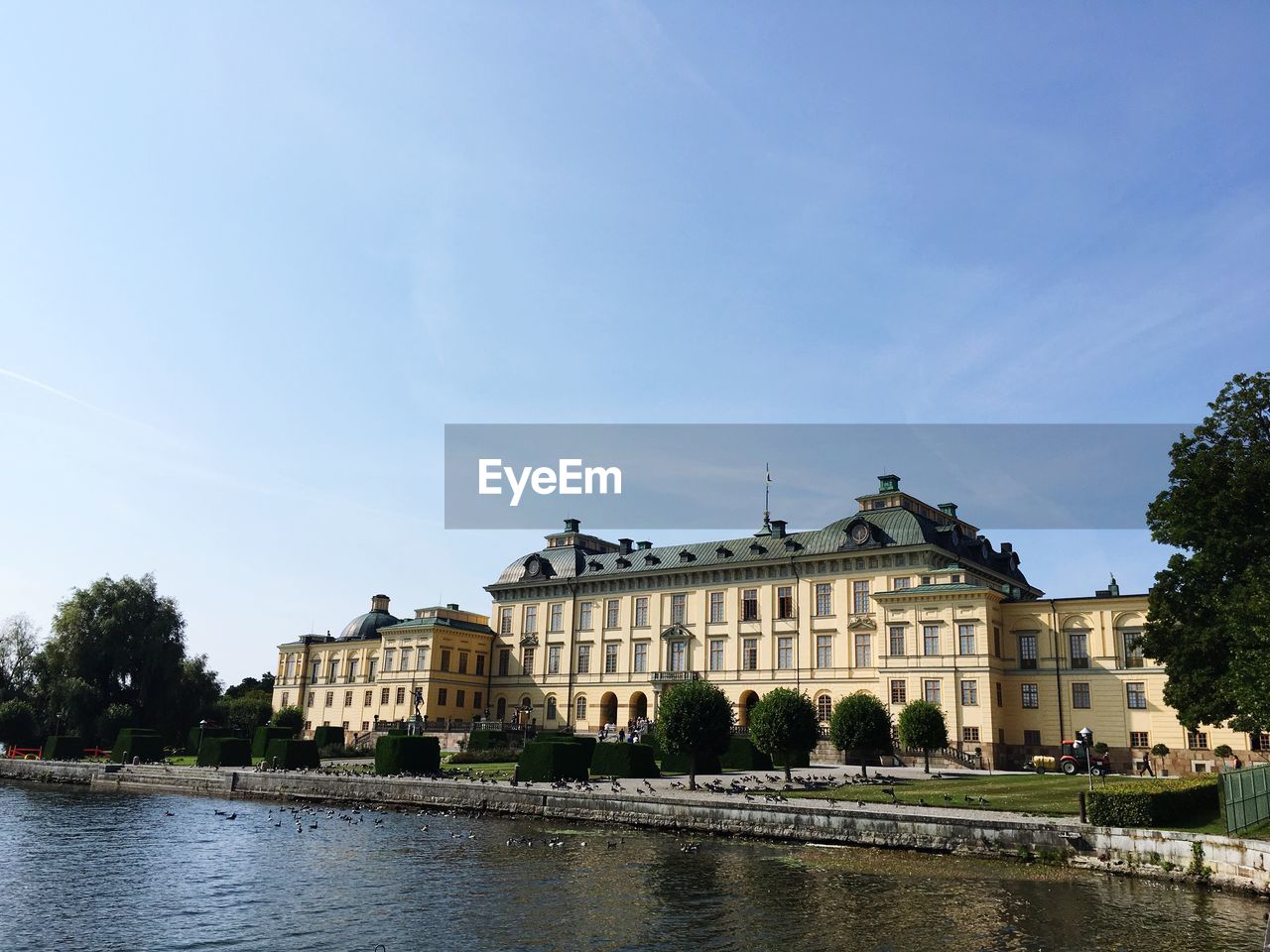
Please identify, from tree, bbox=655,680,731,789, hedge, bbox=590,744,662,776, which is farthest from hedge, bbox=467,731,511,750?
tree, bbox=655,680,731,789

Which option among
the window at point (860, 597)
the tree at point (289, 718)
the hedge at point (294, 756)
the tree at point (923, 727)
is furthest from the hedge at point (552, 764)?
the tree at point (289, 718)

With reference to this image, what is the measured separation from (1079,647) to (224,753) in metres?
47.6

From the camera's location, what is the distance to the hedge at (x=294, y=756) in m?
49.2

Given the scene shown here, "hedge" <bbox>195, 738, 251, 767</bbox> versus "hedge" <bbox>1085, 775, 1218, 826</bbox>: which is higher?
"hedge" <bbox>1085, 775, 1218, 826</bbox>

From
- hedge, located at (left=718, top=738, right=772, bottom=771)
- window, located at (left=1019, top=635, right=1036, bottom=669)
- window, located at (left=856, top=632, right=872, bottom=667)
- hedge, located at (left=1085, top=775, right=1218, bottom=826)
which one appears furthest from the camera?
window, located at (left=856, top=632, right=872, bottom=667)

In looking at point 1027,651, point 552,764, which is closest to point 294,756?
point 552,764

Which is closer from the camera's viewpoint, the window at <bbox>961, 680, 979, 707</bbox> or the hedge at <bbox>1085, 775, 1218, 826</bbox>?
the hedge at <bbox>1085, 775, 1218, 826</bbox>

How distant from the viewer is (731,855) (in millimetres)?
26562

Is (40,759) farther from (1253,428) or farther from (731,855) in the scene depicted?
(1253,428)

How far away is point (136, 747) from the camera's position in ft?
179

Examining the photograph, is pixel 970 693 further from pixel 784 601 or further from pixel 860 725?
pixel 784 601

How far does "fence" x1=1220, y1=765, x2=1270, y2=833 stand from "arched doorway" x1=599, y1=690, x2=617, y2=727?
171ft

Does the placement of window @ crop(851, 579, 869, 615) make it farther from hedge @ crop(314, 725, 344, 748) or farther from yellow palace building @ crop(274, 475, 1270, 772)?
hedge @ crop(314, 725, 344, 748)

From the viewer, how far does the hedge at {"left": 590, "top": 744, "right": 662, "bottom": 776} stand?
43.8 metres
